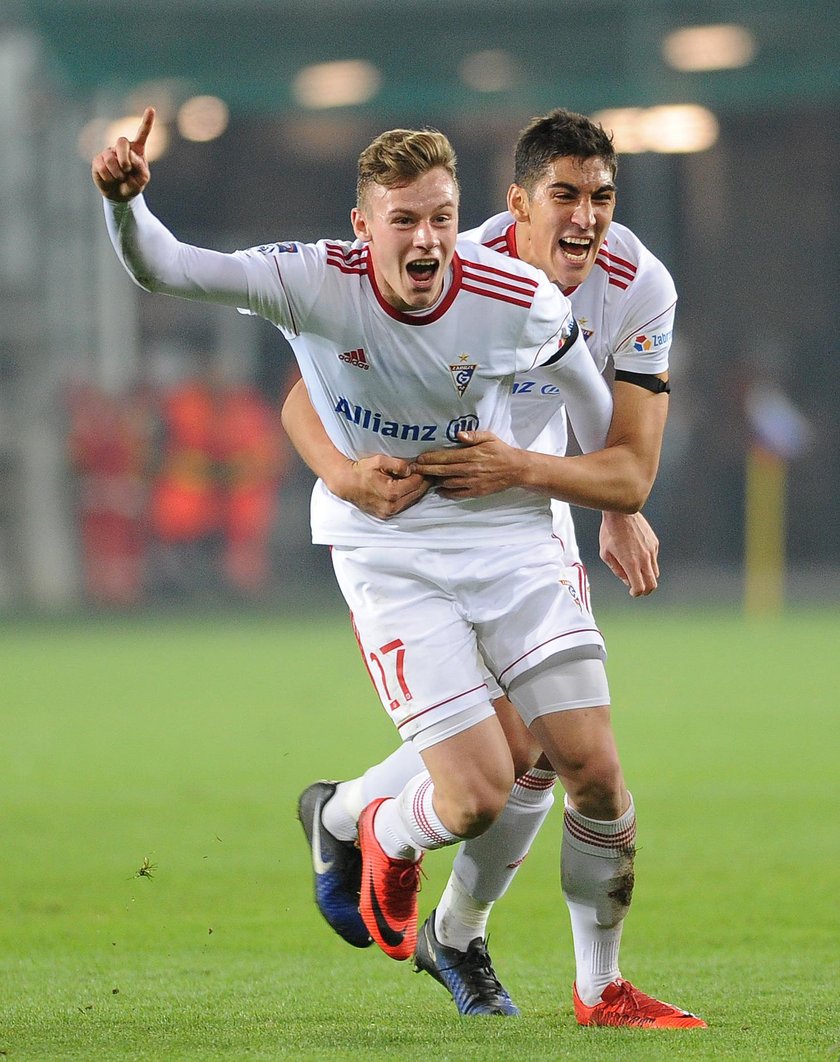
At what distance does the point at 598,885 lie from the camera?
15.7ft

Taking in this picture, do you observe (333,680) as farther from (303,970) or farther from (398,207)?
(398,207)

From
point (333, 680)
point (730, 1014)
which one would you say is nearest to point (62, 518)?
point (333, 680)

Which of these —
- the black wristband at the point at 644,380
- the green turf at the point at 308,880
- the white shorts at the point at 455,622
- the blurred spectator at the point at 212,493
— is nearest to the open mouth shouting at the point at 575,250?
the black wristband at the point at 644,380

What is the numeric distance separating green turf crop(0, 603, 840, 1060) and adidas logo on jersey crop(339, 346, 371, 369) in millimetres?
1588

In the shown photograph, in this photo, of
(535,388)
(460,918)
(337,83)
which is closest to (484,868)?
(460,918)

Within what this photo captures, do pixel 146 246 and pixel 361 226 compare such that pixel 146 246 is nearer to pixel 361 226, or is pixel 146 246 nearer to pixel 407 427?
pixel 361 226

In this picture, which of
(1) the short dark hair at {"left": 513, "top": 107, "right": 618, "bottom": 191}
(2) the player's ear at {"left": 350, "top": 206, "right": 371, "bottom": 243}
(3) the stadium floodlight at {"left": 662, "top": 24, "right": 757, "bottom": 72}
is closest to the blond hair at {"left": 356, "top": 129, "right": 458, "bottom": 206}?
(2) the player's ear at {"left": 350, "top": 206, "right": 371, "bottom": 243}

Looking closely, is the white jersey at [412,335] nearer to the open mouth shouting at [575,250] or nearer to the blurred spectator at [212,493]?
the open mouth shouting at [575,250]

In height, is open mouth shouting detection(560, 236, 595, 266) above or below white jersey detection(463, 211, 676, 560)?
above

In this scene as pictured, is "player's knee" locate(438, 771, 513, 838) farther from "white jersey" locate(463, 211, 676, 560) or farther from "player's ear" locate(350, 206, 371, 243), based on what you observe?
"player's ear" locate(350, 206, 371, 243)

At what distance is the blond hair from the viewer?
4.57 m

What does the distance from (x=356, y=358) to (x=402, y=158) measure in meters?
0.49

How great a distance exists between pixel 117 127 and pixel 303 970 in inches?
620

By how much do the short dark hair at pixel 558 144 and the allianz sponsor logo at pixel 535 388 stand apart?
500 millimetres
